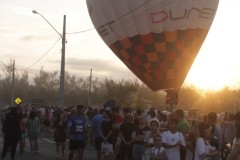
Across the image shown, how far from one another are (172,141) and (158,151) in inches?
21.1

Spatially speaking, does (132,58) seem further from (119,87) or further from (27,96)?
(27,96)

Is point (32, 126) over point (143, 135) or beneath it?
over

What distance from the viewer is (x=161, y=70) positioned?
70.2 ft

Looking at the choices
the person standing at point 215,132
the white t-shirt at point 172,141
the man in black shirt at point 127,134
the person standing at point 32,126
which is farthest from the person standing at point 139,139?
the person standing at point 32,126

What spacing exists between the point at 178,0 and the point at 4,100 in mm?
94108

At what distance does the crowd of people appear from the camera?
10641 millimetres

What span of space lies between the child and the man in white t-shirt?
0.28m

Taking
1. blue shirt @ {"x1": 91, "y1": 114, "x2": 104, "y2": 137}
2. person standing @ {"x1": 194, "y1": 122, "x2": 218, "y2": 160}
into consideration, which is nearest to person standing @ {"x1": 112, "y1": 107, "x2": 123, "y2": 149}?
blue shirt @ {"x1": 91, "y1": 114, "x2": 104, "y2": 137}

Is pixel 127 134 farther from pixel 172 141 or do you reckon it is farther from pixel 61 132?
pixel 61 132

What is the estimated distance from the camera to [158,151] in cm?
1073

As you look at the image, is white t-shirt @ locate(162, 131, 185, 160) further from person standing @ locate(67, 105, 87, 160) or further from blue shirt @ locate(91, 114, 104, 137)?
blue shirt @ locate(91, 114, 104, 137)

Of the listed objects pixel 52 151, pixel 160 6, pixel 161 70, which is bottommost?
pixel 52 151

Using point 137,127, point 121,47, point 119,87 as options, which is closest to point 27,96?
point 119,87

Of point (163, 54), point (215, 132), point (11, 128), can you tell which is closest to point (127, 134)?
point (215, 132)
